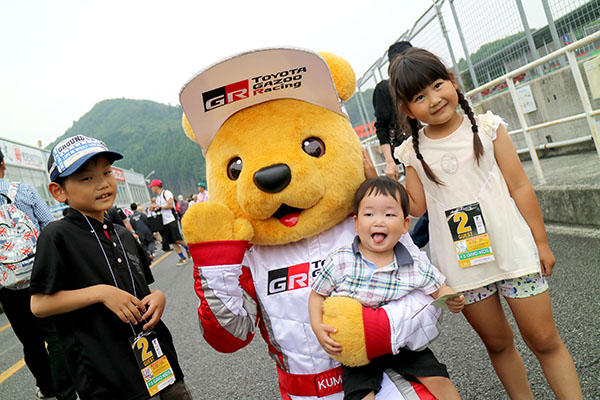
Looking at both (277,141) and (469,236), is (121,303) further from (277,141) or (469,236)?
(469,236)

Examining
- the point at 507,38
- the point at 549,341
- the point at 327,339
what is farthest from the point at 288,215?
the point at 507,38

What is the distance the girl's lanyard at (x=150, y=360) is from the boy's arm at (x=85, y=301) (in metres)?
0.12

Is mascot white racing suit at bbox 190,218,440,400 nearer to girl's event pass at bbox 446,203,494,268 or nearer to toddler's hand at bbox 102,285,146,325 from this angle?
girl's event pass at bbox 446,203,494,268

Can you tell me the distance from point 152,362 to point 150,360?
0.01m

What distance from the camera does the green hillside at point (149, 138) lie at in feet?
260

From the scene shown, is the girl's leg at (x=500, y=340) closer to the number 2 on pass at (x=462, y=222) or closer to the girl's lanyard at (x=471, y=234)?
the girl's lanyard at (x=471, y=234)

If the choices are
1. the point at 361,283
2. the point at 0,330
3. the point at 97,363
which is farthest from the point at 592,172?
the point at 0,330

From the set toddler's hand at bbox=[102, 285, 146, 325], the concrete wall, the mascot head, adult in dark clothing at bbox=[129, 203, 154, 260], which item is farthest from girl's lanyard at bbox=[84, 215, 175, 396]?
adult in dark clothing at bbox=[129, 203, 154, 260]

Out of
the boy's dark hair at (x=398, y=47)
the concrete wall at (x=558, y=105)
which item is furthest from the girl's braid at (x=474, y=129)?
the concrete wall at (x=558, y=105)

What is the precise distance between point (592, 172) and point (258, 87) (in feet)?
12.2

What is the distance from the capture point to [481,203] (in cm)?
175

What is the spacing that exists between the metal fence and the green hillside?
36164 millimetres

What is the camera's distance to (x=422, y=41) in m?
7.14

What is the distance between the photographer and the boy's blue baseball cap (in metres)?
1.91
